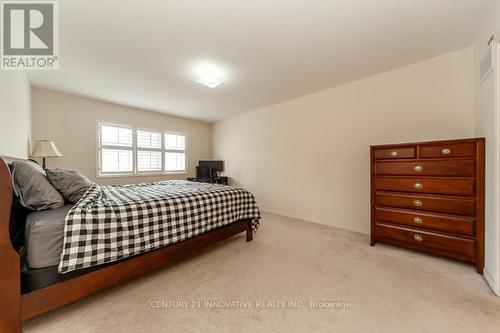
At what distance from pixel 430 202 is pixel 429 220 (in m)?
0.19

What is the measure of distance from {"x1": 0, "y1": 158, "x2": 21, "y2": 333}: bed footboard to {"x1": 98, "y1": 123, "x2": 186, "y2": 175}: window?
125 inches

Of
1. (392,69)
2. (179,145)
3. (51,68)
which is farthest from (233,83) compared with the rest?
(179,145)

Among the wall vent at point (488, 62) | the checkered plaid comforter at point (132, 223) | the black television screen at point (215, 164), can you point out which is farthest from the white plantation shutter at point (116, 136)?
the wall vent at point (488, 62)

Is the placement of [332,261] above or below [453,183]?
below

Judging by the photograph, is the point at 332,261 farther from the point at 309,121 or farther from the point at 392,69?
the point at 392,69

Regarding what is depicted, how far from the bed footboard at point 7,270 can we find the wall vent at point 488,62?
340 centimetres

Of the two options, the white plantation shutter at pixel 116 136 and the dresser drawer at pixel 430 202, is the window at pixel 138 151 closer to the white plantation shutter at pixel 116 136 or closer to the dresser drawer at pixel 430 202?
the white plantation shutter at pixel 116 136

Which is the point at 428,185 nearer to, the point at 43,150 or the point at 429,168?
the point at 429,168

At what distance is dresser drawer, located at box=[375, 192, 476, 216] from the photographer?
1765 mm

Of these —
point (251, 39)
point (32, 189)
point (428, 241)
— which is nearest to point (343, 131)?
point (428, 241)

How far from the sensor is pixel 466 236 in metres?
1.76

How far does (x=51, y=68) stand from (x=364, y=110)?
4363 millimetres

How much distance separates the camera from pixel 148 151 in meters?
4.45

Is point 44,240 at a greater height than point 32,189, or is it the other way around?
point 32,189
